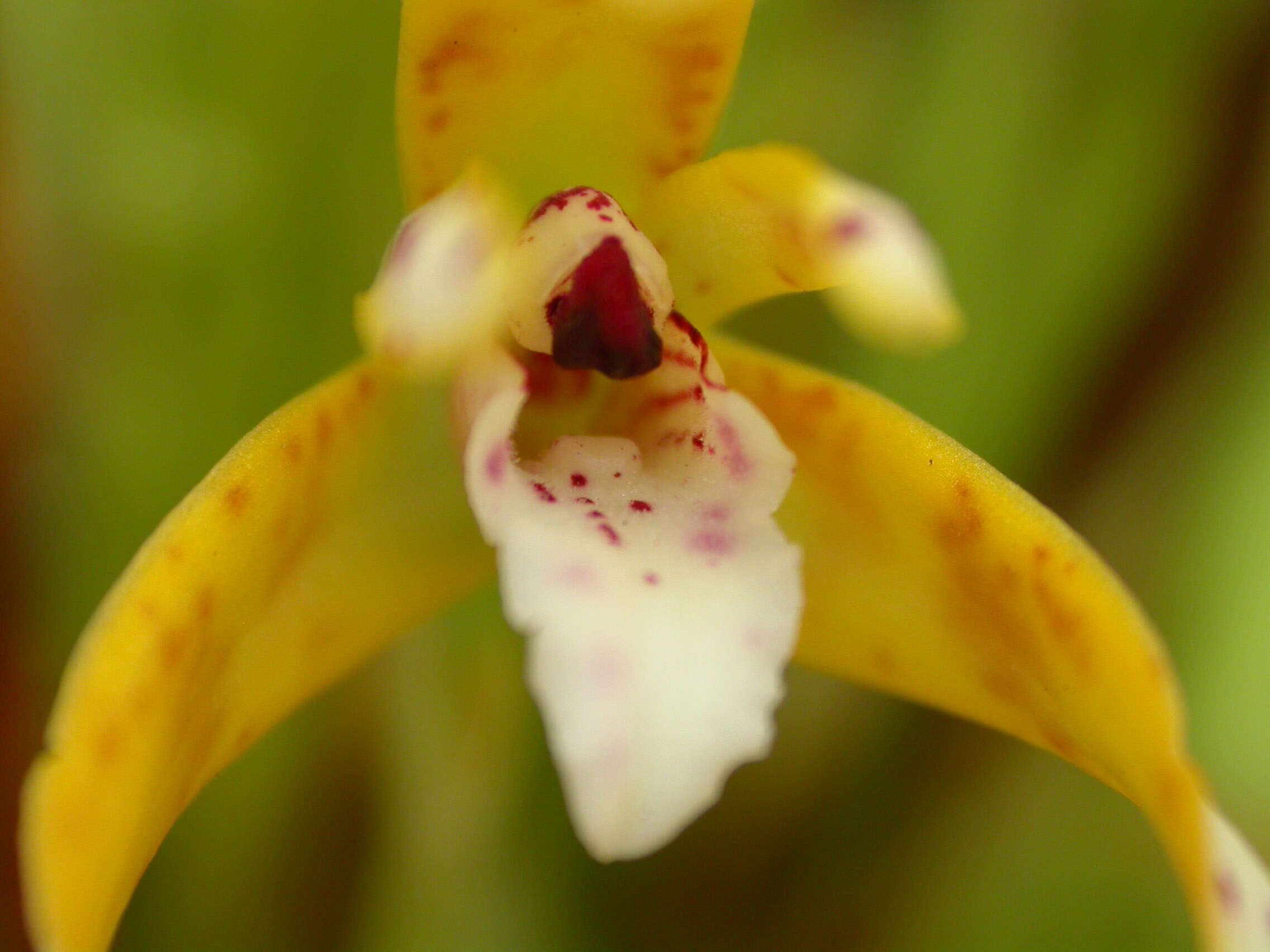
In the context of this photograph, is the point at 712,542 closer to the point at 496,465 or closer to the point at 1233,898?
the point at 496,465

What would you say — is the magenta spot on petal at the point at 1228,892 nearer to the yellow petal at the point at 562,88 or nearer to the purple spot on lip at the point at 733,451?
the purple spot on lip at the point at 733,451

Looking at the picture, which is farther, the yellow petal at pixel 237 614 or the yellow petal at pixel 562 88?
the yellow petal at pixel 562 88

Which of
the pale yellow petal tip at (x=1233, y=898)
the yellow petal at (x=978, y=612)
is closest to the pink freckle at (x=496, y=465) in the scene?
the yellow petal at (x=978, y=612)

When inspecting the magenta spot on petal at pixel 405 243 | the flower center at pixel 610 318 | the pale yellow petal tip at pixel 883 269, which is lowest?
the flower center at pixel 610 318

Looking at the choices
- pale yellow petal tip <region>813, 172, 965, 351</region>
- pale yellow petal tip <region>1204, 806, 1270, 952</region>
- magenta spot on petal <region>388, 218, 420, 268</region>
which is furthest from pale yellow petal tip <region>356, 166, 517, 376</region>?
pale yellow petal tip <region>1204, 806, 1270, 952</region>

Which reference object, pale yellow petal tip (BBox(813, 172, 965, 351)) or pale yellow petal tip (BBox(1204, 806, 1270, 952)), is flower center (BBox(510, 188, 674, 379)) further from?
pale yellow petal tip (BBox(1204, 806, 1270, 952))

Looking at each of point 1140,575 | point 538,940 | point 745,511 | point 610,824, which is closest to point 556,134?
point 745,511
